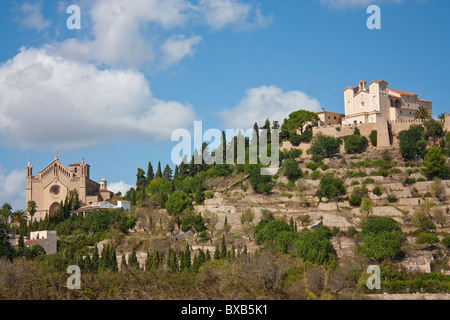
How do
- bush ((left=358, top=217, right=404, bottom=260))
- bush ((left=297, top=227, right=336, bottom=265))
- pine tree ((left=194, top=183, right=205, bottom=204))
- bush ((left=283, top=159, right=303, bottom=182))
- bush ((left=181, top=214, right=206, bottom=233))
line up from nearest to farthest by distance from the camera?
bush ((left=297, top=227, right=336, bottom=265)), bush ((left=358, top=217, right=404, bottom=260)), bush ((left=181, top=214, right=206, bottom=233)), pine tree ((left=194, top=183, right=205, bottom=204)), bush ((left=283, top=159, right=303, bottom=182))

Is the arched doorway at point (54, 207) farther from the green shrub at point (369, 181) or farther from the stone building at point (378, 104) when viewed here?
the green shrub at point (369, 181)

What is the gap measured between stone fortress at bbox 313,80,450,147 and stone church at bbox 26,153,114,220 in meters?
23.1

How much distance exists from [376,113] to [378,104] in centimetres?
101

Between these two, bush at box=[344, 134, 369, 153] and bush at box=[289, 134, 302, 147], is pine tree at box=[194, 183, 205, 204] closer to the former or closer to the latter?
bush at box=[289, 134, 302, 147]

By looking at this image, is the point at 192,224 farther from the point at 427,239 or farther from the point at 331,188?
the point at 427,239

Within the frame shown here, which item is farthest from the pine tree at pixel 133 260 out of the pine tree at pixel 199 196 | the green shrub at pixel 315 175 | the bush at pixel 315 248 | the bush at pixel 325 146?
the bush at pixel 325 146

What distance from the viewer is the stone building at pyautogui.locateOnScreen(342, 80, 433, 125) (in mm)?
58481

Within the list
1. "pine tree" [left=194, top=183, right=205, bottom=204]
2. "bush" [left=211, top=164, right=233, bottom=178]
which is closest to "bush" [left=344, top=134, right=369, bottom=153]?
"bush" [left=211, top=164, right=233, bottom=178]

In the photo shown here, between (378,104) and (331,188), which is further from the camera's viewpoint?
(378,104)

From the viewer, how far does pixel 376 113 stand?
190ft

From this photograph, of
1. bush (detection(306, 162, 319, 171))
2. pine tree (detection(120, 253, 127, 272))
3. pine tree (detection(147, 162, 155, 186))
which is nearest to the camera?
pine tree (detection(120, 253, 127, 272))

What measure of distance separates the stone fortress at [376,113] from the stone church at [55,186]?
75.9 feet

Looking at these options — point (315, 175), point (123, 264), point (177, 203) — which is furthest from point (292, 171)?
point (123, 264)
